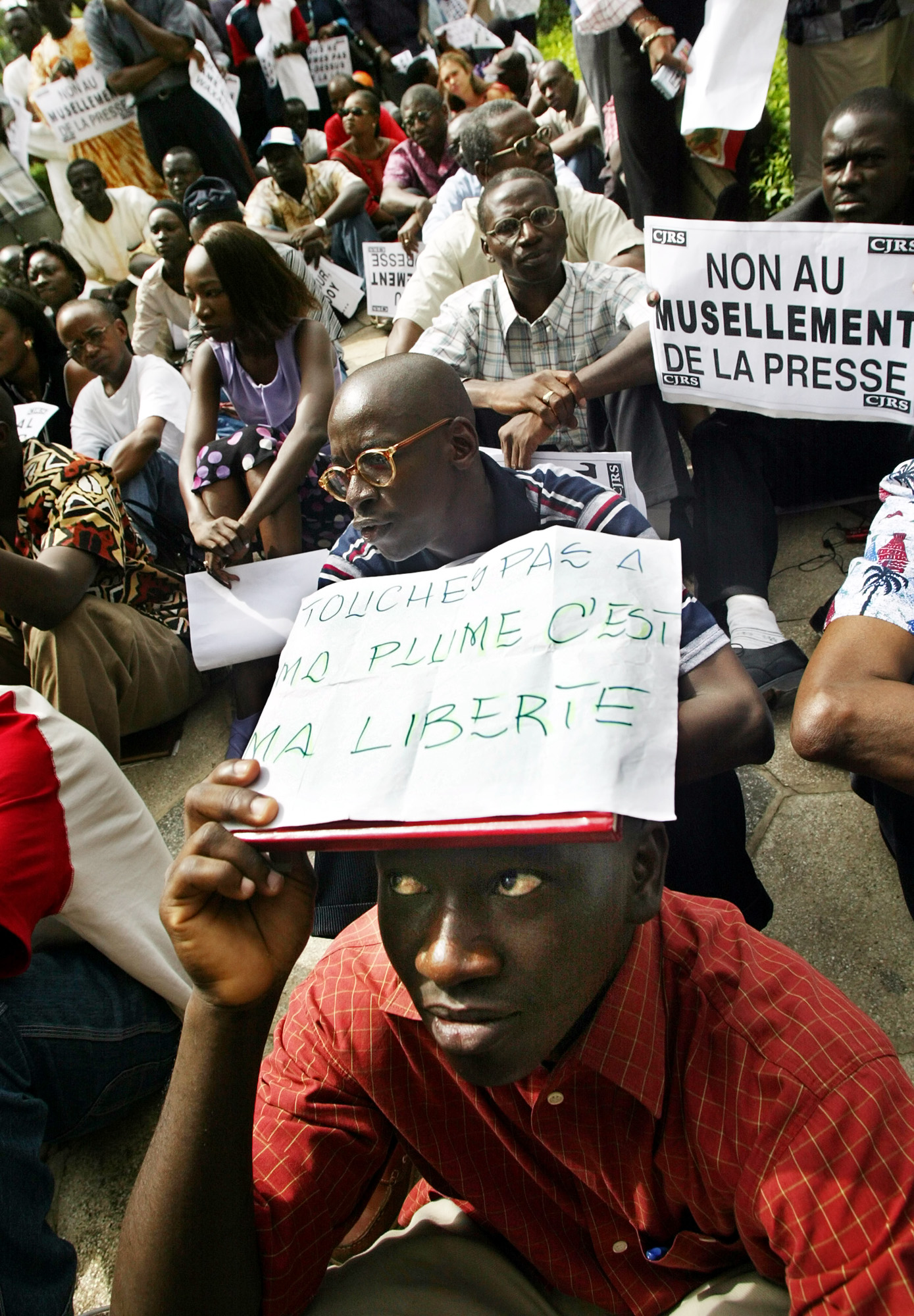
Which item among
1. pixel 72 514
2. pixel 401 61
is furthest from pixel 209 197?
pixel 401 61

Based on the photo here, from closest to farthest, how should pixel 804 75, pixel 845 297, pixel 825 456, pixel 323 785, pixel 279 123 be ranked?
pixel 323 785 < pixel 845 297 < pixel 825 456 < pixel 804 75 < pixel 279 123

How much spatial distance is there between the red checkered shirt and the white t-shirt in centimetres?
342

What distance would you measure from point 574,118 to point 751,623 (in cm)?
594

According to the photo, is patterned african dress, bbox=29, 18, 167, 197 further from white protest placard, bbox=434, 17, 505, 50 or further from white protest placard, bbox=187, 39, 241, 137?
white protest placard, bbox=434, 17, 505, 50

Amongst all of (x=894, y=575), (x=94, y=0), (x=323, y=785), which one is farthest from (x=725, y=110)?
(x=94, y=0)

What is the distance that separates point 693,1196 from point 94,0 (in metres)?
8.02

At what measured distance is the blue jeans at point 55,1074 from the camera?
152 centimetres

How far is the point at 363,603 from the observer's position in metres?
1.13

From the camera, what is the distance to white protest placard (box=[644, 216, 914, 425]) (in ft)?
7.73

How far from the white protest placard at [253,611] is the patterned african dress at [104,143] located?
615cm

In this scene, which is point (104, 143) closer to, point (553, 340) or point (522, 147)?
point (522, 147)

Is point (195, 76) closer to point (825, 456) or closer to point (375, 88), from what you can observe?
point (375, 88)

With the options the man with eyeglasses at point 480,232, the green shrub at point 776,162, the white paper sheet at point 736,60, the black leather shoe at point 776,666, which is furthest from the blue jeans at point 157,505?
A: the green shrub at point 776,162

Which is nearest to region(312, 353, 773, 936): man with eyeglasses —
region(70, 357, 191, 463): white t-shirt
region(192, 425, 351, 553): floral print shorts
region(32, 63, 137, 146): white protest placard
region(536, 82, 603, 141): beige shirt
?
region(192, 425, 351, 553): floral print shorts
